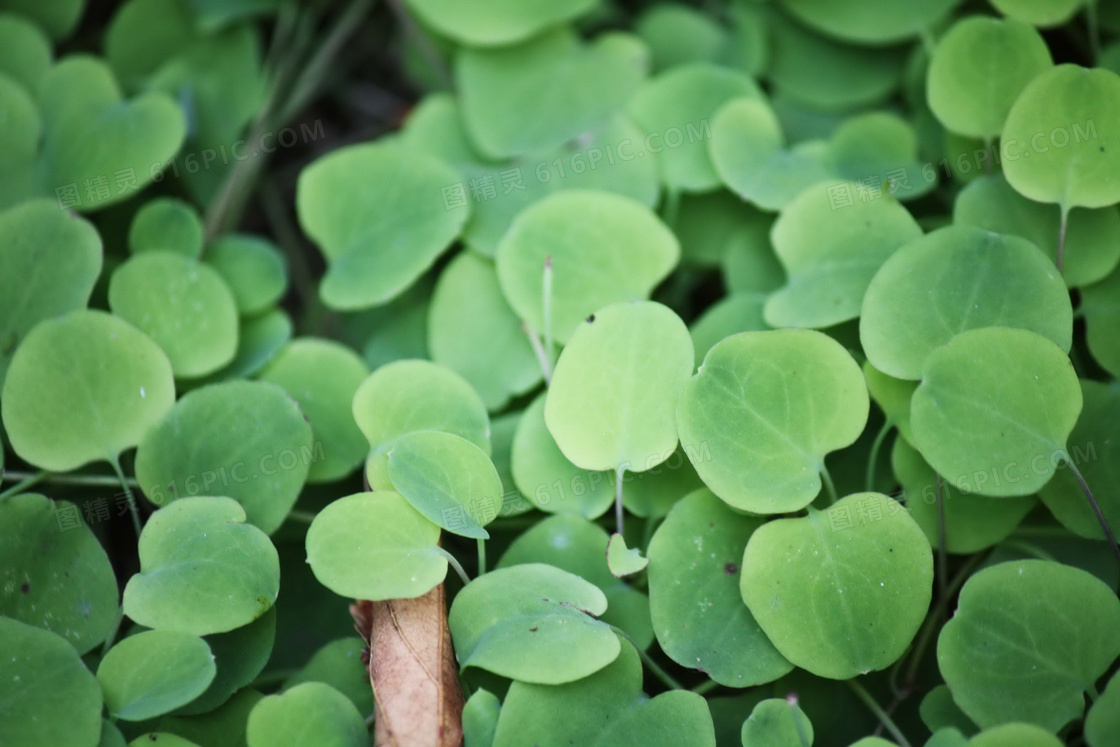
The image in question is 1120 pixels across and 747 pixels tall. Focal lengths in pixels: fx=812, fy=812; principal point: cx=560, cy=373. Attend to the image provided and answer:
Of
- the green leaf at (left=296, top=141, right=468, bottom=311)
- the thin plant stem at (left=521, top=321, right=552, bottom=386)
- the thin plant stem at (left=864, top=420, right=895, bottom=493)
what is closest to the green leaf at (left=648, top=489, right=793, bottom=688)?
the thin plant stem at (left=864, top=420, right=895, bottom=493)

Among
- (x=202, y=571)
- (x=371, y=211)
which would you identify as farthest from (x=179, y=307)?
(x=202, y=571)

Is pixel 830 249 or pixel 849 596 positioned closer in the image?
pixel 849 596

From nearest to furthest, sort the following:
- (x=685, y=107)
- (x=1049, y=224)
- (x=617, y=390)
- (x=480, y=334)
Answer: (x=617, y=390)
(x=1049, y=224)
(x=480, y=334)
(x=685, y=107)

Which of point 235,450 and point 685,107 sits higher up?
point 685,107

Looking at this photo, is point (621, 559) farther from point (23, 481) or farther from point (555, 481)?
point (23, 481)

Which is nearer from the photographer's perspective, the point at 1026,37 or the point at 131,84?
the point at 1026,37

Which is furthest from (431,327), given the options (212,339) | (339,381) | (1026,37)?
(1026,37)

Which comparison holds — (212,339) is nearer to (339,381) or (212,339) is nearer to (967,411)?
(339,381)
